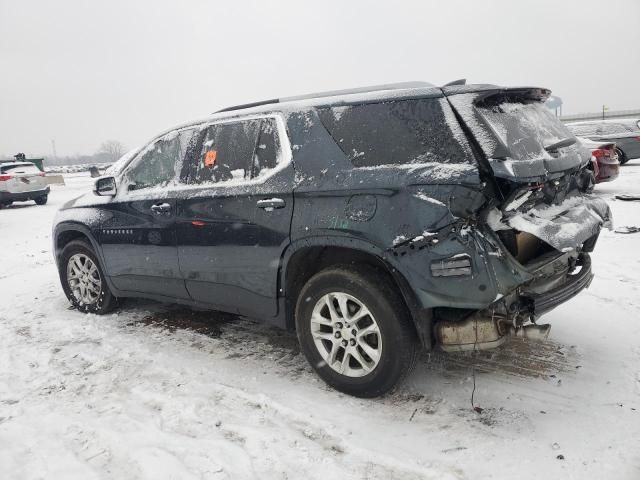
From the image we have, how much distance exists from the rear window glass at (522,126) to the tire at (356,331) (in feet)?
3.34

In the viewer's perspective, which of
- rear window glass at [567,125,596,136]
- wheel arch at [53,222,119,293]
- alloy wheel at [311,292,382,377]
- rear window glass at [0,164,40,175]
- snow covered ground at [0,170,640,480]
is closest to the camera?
snow covered ground at [0,170,640,480]

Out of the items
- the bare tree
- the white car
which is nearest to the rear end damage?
the white car

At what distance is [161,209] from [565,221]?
2.85 m

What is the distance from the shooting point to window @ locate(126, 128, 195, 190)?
3.82 m

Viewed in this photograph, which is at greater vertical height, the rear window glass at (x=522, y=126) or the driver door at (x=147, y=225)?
the rear window glass at (x=522, y=126)

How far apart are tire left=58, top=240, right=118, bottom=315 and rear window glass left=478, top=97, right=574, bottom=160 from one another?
12.2 ft

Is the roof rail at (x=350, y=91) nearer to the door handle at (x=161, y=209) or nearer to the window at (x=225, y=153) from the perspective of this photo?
the window at (x=225, y=153)

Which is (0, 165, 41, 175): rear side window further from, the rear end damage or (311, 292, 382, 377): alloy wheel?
the rear end damage

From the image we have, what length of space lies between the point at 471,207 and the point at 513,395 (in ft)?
4.13

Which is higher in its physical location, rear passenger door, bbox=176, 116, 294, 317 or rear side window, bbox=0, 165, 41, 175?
rear side window, bbox=0, 165, 41, 175

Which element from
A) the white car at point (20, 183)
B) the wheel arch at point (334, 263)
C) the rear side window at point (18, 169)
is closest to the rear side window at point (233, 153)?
the wheel arch at point (334, 263)

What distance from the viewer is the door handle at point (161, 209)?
371cm

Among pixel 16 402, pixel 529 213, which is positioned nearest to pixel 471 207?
pixel 529 213

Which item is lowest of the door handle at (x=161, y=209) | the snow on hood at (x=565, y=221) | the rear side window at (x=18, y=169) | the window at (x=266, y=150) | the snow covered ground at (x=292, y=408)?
the snow covered ground at (x=292, y=408)
